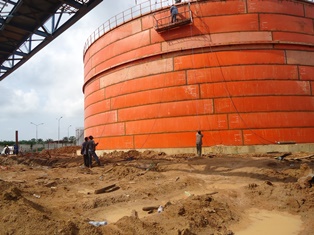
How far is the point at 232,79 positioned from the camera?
13.7 meters

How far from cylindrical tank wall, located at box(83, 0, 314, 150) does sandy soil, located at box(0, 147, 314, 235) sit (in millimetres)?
2817

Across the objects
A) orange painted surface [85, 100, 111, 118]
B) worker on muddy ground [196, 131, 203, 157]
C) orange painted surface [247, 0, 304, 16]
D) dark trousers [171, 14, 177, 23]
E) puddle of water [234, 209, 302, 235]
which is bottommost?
puddle of water [234, 209, 302, 235]

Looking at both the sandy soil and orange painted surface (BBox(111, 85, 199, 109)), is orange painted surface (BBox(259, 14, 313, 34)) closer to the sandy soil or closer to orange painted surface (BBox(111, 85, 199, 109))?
orange painted surface (BBox(111, 85, 199, 109))

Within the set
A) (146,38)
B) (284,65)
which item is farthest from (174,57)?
(284,65)

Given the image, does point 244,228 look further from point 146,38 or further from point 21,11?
point 146,38

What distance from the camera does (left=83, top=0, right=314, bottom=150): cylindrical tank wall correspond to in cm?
1334

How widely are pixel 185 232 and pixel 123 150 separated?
11503 millimetres

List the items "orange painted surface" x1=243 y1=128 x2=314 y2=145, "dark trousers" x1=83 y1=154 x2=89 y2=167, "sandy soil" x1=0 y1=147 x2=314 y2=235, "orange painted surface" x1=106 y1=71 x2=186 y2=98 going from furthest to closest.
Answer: "orange painted surface" x1=106 y1=71 x2=186 y2=98 < "orange painted surface" x1=243 y1=128 x2=314 y2=145 < "dark trousers" x1=83 y1=154 x2=89 y2=167 < "sandy soil" x1=0 y1=147 x2=314 y2=235

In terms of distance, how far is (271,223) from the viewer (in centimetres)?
536

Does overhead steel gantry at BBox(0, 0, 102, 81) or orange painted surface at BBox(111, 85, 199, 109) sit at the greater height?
overhead steel gantry at BBox(0, 0, 102, 81)

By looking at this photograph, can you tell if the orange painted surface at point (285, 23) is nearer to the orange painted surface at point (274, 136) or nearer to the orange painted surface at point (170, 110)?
the orange painted surface at point (170, 110)

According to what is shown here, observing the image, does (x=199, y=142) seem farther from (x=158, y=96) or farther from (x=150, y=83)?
(x=150, y=83)

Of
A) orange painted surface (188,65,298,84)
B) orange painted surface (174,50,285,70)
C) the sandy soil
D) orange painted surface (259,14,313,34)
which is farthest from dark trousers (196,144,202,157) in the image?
orange painted surface (259,14,313,34)

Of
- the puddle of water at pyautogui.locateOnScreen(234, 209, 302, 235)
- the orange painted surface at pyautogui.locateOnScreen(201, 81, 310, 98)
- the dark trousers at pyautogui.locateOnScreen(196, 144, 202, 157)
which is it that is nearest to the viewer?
the puddle of water at pyautogui.locateOnScreen(234, 209, 302, 235)
